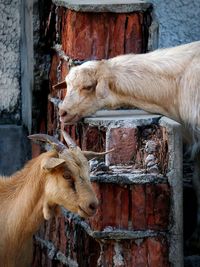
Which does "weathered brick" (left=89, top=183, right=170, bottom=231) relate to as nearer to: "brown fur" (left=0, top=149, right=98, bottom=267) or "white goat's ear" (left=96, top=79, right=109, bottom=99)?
"brown fur" (left=0, top=149, right=98, bottom=267)

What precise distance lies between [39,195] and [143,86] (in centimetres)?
125

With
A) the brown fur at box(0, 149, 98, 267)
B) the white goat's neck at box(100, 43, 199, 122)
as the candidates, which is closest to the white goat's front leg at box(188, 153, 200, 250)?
the white goat's neck at box(100, 43, 199, 122)

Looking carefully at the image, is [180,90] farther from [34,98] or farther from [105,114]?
[34,98]

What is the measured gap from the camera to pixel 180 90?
1019cm

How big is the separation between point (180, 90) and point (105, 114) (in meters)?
0.63

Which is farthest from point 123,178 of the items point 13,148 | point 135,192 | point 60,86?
point 13,148

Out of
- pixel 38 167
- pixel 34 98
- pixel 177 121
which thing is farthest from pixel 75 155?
pixel 34 98

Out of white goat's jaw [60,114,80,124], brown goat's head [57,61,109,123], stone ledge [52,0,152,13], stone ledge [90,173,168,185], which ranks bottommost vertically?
stone ledge [90,173,168,185]

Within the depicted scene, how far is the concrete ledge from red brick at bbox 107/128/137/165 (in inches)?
79.3

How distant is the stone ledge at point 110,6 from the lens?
10.3 m

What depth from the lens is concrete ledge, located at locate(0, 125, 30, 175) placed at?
37.6ft

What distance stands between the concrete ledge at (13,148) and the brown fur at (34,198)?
5.24 feet

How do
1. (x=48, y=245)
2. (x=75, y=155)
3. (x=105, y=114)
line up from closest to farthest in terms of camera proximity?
(x=75, y=155), (x=105, y=114), (x=48, y=245)

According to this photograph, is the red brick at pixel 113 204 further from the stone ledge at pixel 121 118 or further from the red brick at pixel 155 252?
the stone ledge at pixel 121 118
